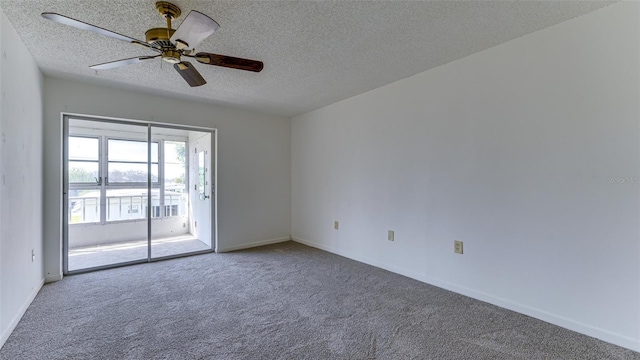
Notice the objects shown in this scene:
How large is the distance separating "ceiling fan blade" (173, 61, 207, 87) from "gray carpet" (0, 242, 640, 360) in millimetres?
2014

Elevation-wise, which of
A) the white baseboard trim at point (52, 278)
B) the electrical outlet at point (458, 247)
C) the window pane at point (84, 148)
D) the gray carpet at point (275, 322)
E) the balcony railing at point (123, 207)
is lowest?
the gray carpet at point (275, 322)

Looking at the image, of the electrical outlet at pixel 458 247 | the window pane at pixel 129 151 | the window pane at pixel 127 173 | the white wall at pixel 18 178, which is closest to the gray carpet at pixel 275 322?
the white wall at pixel 18 178

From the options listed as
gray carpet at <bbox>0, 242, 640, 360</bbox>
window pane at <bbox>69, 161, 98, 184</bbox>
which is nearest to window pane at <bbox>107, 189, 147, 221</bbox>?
window pane at <bbox>69, 161, 98, 184</bbox>

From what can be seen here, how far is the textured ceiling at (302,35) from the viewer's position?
194 cm

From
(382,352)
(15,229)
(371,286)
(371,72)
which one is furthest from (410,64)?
(15,229)

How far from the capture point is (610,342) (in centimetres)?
197

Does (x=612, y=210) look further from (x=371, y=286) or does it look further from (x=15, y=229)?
(x=15, y=229)

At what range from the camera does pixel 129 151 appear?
15.3ft

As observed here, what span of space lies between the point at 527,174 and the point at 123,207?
18.6 feet

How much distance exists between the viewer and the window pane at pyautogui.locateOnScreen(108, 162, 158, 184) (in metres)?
4.54

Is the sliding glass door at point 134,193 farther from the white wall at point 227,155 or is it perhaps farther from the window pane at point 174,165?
the white wall at point 227,155

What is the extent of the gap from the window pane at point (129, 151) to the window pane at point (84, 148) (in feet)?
0.64

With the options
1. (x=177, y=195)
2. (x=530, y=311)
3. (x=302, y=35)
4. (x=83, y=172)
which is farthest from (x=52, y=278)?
(x=530, y=311)

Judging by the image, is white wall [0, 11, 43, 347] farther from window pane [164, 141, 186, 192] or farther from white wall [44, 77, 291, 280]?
window pane [164, 141, 186, 192]
